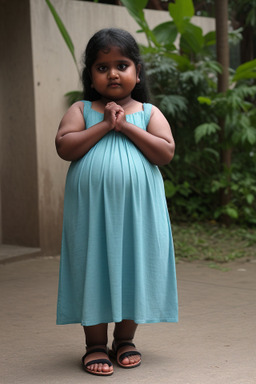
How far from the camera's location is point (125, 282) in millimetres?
2842

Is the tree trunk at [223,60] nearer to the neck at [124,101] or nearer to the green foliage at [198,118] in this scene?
the green foliage at [198,118]

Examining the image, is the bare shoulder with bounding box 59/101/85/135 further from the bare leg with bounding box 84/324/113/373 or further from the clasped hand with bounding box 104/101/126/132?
the bare leg with bounding box 84/324/113/373

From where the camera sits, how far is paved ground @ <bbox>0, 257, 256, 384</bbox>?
2.86m

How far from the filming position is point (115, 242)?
2.79m

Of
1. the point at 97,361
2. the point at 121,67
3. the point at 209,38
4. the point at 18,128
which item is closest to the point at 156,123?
the point at 121,67

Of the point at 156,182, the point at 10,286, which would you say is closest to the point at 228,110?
the point at 10,286

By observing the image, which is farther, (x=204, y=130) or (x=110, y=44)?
(x=204, y=130)

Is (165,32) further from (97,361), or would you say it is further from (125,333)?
(97,361)

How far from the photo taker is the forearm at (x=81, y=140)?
9.33 ft

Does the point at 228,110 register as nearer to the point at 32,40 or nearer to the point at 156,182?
the point at 32,40

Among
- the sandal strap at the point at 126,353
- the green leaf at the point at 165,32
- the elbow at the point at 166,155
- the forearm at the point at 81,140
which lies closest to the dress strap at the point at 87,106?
the forearm at the point at 81,140

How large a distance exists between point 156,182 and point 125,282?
1.58 ft

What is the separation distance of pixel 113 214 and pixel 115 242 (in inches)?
4.9

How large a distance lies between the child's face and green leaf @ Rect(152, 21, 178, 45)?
4.15 m
